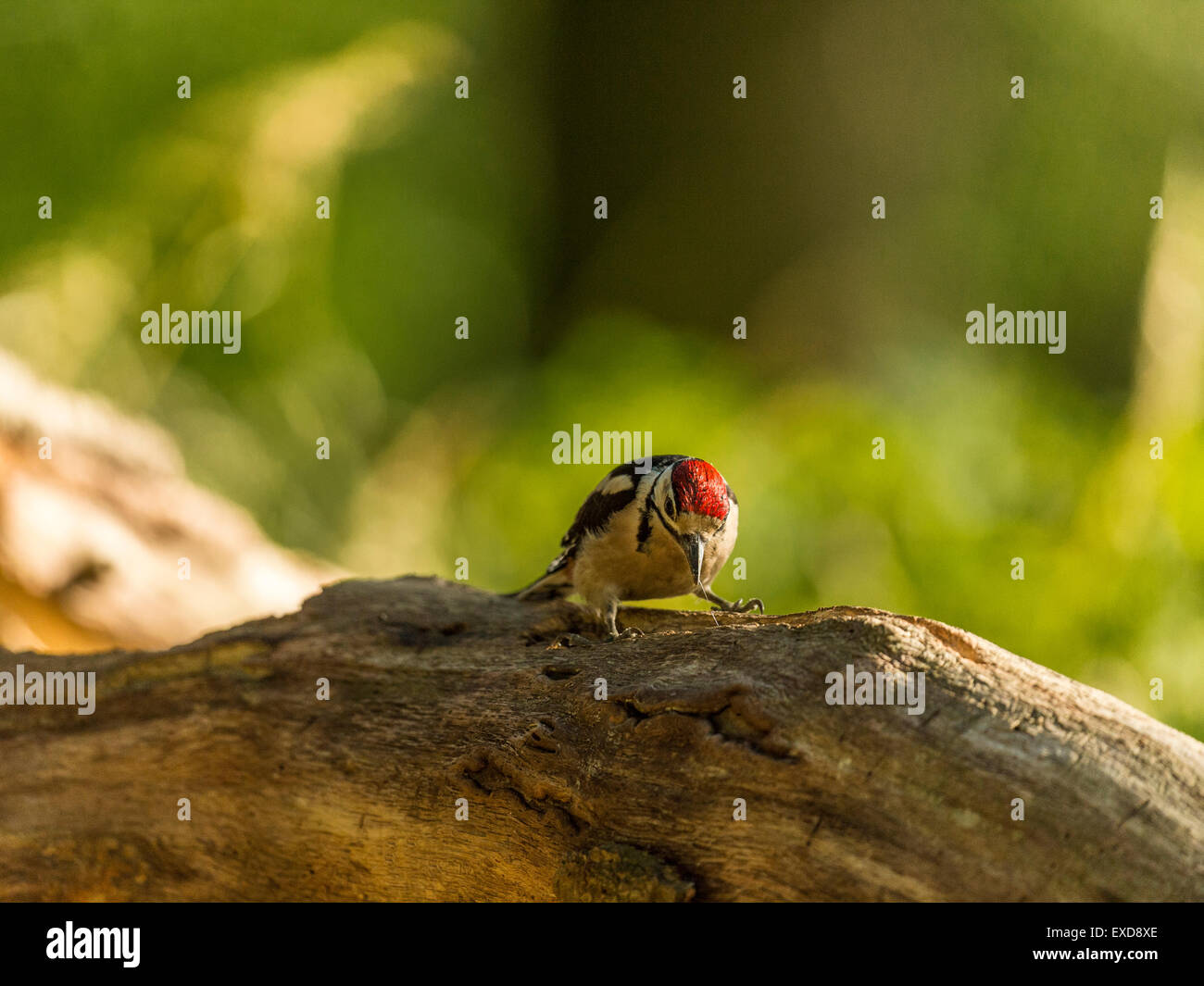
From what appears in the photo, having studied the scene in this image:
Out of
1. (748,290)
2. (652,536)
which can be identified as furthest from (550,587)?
(748,290)

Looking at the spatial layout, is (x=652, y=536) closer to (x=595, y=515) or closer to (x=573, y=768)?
(x=595, y=515)

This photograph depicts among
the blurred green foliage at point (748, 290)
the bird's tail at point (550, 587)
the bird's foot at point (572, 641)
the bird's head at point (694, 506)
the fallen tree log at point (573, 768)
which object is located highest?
the blurred green foliage at point (748, 290)

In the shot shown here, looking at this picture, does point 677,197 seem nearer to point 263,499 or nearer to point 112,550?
point 263,499

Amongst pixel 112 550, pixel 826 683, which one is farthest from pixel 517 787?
pixel 112 550

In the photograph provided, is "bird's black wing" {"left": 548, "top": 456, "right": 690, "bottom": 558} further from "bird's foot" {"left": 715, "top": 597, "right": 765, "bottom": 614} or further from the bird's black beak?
"bird's foot" {"left": 715, "top": 597, "right": 765, "bottom": 614}

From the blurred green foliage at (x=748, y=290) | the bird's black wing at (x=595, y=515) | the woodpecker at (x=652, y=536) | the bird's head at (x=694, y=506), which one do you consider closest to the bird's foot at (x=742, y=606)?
the woodpecker at (x=652, y=536)

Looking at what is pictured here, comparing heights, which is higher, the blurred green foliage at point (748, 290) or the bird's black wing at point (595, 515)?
the blurred green foliage at point (748, 290)

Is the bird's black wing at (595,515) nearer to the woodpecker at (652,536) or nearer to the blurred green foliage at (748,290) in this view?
the woodpecker at (652,536)
